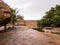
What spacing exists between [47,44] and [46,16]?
18668mm

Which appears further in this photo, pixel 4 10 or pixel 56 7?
pixel 56 7

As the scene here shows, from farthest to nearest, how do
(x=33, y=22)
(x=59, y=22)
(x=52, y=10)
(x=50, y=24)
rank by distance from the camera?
(x=33, y=22) → (x=52, y=10) → (x=50, y=24) → (x=59, y=22)

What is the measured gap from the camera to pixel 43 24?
25.5 meters

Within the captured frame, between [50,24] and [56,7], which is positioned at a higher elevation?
[56,7]

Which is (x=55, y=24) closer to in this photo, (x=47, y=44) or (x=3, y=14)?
(x=3, y=14)

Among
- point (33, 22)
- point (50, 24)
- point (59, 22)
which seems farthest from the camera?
point (33, 22)

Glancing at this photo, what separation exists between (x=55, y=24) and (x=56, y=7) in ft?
13.5

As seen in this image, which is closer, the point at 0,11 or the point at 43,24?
the point at 0,11

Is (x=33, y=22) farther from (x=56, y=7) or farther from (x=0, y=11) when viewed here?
(x=0, y=11)

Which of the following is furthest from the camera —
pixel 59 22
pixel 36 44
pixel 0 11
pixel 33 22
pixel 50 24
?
pixel 33 22

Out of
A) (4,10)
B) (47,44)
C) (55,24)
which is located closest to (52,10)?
(55,24)

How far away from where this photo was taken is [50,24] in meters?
24.6

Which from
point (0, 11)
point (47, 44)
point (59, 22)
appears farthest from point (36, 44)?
point (59, 22)

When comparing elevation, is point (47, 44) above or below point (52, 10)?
below
